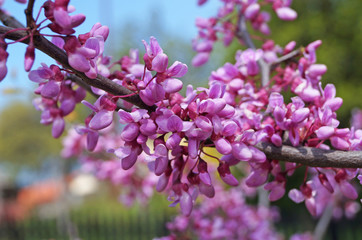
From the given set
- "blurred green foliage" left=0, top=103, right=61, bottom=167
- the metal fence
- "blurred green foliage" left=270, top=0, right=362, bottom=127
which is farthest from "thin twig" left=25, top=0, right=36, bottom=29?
"blurred green foliage" left=0, top=103, right=61, bottom=167

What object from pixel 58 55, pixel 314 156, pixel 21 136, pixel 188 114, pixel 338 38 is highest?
pixel 21 136

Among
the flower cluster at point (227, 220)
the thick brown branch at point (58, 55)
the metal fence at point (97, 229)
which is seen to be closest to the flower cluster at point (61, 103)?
the thick brown branch at point (58, 55)

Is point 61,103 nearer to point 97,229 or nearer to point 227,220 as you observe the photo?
point 227,220

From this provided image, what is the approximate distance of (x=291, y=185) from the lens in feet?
24.6

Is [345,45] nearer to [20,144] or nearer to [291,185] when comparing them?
[291,185]

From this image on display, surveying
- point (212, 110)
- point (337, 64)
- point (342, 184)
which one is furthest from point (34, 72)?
point (337, 64)

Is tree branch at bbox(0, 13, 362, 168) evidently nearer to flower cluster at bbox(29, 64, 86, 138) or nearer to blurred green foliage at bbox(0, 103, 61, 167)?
flower cluster at bbox(29, 64, 86, 138)

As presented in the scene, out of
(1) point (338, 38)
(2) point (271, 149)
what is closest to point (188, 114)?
(2) point (271, 149)

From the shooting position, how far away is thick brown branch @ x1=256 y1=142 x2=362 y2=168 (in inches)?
33.6

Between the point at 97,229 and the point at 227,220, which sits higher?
the point at 97,229

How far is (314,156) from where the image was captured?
876 mm

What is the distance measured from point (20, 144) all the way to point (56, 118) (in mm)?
21874

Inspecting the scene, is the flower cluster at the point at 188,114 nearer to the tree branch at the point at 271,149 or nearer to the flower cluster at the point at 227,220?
the tree branch at the point at 271,149

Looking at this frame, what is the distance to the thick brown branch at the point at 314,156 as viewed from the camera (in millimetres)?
854
